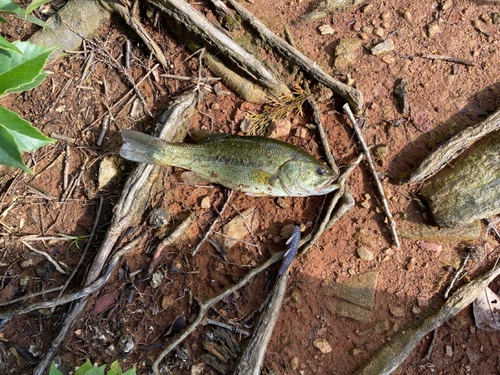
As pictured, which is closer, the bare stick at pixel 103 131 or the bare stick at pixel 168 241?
the bare stick at pixel 168 241

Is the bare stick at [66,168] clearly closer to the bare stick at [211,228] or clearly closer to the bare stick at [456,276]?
the bare stick at [211,228]

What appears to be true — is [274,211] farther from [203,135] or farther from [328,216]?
[203,135]

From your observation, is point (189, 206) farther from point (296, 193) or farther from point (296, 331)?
point (296, 331)

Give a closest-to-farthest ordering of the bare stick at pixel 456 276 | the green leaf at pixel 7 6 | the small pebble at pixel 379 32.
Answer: the green leaf at pixel 7 6 < the bare stick at pixel 456 276 < the small pebble at pixel 379 32

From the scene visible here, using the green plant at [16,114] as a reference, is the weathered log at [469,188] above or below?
below

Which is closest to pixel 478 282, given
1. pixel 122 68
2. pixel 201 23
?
pixel 201 23

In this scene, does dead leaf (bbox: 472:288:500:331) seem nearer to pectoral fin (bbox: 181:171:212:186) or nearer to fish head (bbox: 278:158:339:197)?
fish head (bbox: 278:158:339:197)

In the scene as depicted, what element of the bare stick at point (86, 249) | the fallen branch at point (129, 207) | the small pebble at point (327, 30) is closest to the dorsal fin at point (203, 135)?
the fallen branch at point (129, 207)
